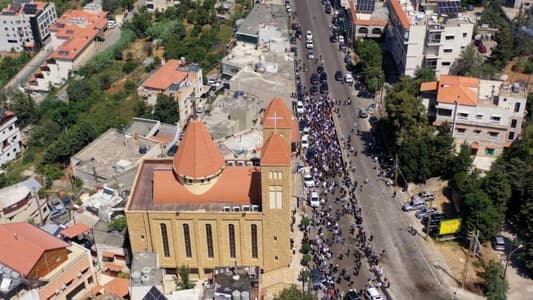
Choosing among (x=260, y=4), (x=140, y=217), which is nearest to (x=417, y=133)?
(x=140, y=217)

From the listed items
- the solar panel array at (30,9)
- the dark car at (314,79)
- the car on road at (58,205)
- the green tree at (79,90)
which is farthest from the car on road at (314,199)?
the solar panel array at (30,9)

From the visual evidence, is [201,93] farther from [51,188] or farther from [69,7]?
[69,7]

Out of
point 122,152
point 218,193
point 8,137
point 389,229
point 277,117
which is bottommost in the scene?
point 8,137

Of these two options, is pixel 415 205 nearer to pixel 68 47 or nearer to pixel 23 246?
pixel 23 246

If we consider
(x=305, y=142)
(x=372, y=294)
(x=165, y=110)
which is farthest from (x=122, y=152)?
(x=372, y=294)

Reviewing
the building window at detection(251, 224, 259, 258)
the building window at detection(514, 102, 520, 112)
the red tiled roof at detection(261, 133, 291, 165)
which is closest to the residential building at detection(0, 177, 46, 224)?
the building window at detection(251, 224, 259, 258)

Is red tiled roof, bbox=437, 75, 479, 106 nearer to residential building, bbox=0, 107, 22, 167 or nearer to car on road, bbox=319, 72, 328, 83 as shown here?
car on road, bbox=319, 72, 328, 83

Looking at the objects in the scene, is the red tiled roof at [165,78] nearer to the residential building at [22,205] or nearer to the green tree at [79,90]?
the green tree at [79,90]
